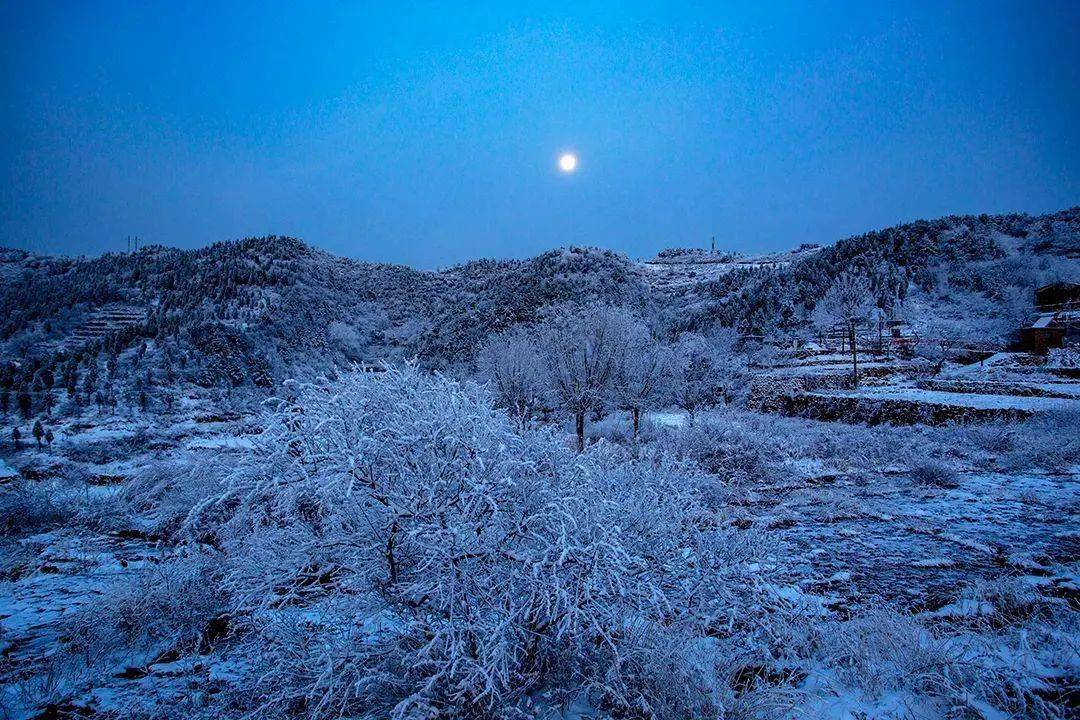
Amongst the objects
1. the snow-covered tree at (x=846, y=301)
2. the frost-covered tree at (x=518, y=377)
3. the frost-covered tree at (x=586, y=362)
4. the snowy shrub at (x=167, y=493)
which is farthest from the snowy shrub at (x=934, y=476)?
the snow-covered tree at (x=846, y=301)

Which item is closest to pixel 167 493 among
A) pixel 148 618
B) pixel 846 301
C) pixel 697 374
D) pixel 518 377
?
pixel 148 618

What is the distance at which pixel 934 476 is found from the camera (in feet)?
35.7

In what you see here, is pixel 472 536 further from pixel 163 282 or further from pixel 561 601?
pixel 163 282

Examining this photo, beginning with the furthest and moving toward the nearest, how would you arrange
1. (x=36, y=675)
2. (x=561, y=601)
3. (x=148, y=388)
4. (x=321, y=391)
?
(x=148, y=388) < (x=36, y=675) < (x=321, y=391) < (x=561, y=601)

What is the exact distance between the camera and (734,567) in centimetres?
351

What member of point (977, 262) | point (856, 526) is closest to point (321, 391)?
point (856, 526)

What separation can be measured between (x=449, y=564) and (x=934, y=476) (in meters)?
12.6

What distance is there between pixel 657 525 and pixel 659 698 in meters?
1.07

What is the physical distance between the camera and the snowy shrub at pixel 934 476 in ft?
35.0

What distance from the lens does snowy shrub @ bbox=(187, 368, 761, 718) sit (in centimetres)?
279

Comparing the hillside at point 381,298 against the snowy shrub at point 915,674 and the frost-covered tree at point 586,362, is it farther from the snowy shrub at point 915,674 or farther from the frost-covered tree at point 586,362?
the snowy shrub at point 915,674

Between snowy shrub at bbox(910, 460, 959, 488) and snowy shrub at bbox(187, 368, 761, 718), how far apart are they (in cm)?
1036

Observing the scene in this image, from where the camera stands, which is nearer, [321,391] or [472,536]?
[472,536]

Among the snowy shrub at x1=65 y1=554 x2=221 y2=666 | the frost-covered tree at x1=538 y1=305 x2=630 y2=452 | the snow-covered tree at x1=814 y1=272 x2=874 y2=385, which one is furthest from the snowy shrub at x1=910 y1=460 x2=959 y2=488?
the snow-covered tree at x1=814 y1=272 x2=874 y2=385
